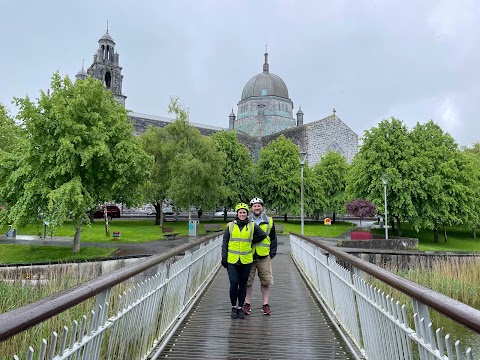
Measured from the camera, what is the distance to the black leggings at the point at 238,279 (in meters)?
5.87

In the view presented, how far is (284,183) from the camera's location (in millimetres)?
44812

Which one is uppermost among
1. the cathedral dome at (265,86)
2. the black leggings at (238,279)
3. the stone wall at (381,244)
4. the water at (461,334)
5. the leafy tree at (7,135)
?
the cathedral dome at (265,86)

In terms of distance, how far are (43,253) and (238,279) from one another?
16.2m

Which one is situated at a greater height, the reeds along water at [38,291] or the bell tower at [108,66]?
the bell tower at [108,66]

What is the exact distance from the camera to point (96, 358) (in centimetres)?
279

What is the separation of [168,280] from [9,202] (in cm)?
1840

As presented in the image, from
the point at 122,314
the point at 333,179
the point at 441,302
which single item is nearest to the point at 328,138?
the point at 333,179

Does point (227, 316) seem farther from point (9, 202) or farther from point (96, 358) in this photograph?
point (9, 202)

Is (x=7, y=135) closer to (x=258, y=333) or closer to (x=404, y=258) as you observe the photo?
(x=404, y=258)

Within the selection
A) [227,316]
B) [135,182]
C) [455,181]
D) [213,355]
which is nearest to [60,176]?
[135,182]

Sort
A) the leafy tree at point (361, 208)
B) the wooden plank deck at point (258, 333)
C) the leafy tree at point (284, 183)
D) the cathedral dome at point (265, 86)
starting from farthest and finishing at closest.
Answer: the cathedral dome at point (265, 86) < the leafy tree at point (284, 183) < the leafy tree at point (361, 208) < the wooden plank deck at point (258, 333)

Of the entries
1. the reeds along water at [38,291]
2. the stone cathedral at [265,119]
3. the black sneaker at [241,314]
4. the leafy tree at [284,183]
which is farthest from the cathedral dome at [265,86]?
the black sneaker at [241,314]

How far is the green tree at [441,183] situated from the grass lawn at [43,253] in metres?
23.8

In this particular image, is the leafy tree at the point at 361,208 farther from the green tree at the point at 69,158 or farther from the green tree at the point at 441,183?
the green tree at the point at 69,158
